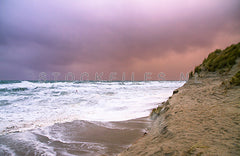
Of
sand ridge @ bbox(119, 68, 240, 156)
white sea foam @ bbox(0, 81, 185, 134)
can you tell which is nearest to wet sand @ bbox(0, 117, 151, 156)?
white sea foam @ bbox(0, 81, 185, 134)

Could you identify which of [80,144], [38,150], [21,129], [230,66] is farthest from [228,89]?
[21,129]

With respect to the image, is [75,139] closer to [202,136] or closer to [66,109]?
[202,136]

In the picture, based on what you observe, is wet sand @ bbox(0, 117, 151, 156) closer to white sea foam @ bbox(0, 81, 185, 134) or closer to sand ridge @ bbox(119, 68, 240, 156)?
white sea foam @ bbox(0, 81, 185, 134)

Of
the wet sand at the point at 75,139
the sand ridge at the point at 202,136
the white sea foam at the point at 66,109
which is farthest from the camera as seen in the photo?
the white sea foam at the point at 66,109

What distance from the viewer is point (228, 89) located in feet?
15.4

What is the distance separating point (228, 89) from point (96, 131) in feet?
14.4

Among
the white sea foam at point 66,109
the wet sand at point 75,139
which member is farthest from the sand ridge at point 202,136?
the white sea foam at point 66,109

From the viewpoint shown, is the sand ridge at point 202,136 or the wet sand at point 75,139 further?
the wet sand at point 75,139

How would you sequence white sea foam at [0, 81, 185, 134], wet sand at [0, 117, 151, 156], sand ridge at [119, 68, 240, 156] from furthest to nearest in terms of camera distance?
white sea foam at [0, 81, 185, 134] < wet sand at [0, 117, 151, 156] < sand ridge at [119, 68, 240, 156]

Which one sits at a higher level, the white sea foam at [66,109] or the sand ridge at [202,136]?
the sand ridge at [202,136]

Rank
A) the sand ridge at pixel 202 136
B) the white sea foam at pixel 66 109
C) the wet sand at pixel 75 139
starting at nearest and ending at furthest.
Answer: the sand ridge at pixel 202 136
the wet sand at pixel 75 139
the white sea foam at pixel 66 109

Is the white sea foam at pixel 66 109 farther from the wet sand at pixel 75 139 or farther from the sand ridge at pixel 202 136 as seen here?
the sand ridge at pixel 202 136

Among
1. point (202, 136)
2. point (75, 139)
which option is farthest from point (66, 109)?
point (202, 136)

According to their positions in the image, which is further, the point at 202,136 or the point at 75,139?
the point at 75,139
